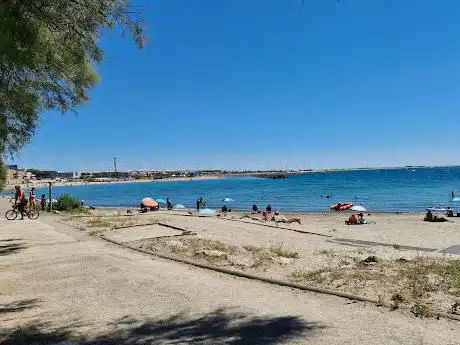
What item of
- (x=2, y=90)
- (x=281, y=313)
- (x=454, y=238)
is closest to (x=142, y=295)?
(x=281, y=313)

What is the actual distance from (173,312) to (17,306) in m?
2.55

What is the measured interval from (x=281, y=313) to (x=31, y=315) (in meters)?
3.59

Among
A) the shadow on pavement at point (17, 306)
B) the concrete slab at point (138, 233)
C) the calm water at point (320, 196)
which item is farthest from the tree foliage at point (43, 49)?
the calm water at point (320, 196)

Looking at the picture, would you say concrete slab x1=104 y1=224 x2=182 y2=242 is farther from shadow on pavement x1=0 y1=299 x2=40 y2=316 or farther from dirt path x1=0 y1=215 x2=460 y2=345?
shadow on pavement x1=0 y1=299 x2=40 y2=316

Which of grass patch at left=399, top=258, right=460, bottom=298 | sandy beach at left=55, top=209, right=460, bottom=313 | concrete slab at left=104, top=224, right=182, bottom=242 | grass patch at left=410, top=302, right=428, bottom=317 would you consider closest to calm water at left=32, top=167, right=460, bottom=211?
sandy beach at left=55, top=209, right=460, bottom=313

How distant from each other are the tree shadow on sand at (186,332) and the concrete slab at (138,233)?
8586mm

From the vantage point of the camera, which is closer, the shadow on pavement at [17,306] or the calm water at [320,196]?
the shadow on pavement at [17,306]

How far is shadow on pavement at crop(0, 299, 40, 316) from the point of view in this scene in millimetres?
7488

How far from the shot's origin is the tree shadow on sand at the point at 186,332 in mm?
5875

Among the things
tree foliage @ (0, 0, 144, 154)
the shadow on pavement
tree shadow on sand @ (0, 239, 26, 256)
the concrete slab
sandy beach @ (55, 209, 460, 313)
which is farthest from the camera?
the concrete slab

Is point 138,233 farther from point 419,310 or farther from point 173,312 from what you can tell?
point 419,310

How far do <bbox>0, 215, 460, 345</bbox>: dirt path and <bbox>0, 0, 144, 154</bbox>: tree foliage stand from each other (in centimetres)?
288

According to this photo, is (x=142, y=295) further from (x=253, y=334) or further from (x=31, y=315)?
(x=253, y=334)

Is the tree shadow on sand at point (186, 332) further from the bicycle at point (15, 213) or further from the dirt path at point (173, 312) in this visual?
the bicycle at point (15, 213)
